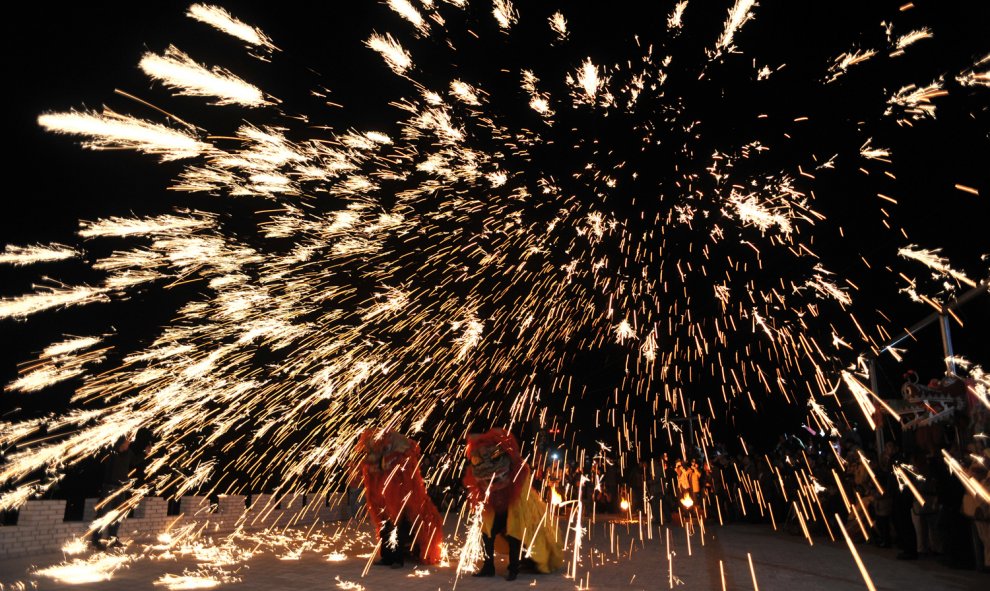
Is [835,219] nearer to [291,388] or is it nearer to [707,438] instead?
[291,388]

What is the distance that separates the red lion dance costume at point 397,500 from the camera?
8367 mm

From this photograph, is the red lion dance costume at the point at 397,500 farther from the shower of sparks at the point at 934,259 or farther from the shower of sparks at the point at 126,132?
the shower of sparks at the point at 934,259

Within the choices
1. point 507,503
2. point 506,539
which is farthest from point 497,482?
point 506,539

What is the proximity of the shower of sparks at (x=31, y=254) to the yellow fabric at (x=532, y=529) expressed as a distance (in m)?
8.20

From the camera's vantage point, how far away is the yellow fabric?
25.2 ft

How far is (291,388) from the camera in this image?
13859 millimetres

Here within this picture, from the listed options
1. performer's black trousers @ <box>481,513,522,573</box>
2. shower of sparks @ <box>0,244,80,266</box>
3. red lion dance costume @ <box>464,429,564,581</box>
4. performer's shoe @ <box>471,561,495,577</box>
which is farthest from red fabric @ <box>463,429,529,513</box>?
shower of sparks @ <box>0,244,80,266</box>

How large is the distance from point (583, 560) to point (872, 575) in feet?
11.1

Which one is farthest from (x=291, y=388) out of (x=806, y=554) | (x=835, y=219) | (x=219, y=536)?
(x=835, y=219)

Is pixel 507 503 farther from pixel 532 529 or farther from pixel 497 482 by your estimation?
pixel 532 529

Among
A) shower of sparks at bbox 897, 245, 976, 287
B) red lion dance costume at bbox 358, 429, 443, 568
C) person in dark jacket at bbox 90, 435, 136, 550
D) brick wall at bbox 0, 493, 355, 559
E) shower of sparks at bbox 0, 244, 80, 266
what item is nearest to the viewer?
red lion dance costume at bbox 358, 429, 443, 568

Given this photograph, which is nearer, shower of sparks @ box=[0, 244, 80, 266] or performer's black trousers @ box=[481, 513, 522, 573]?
performer's black trousers @ box=[481, 513, 522, 573]

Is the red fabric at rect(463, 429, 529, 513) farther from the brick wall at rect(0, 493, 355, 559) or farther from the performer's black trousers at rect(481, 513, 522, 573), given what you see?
the brick wall at rect(0, 493, 355, 559)

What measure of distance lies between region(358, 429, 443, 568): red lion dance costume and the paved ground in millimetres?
369
